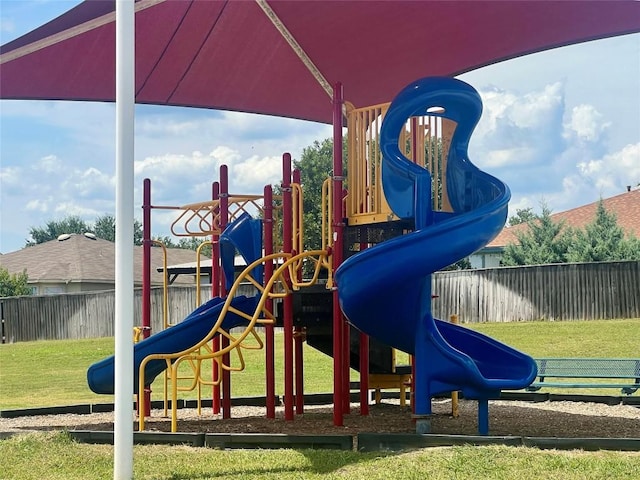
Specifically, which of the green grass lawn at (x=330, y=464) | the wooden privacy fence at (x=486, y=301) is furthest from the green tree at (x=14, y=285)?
the green grass lawn at (x=330, y=464)

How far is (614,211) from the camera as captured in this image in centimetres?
3838

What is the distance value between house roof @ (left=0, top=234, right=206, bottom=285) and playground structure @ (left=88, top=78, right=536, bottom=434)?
33555 millimetres

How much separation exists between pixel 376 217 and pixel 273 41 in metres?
3.31

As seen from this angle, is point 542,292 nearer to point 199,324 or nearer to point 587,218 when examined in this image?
point 587,218

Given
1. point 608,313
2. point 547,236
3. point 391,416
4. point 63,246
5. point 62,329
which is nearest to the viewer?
point 391,416

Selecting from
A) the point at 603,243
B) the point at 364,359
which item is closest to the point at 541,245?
the point at 603,243

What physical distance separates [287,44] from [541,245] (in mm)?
26999

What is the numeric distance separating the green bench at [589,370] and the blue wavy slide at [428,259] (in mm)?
3526

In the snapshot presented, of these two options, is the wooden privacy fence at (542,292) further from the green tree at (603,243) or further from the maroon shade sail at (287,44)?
the maroon shade sail at (287,44)

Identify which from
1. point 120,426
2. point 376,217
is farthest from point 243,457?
point 376,217

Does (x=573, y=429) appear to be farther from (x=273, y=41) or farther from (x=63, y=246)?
(x=63, y=246)

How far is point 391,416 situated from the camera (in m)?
10.8

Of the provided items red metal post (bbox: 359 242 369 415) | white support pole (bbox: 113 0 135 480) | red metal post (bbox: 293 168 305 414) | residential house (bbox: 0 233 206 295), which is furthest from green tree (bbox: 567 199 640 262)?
white support pole (bbox: 113 0 135 480)

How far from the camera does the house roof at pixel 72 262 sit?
43344mm
